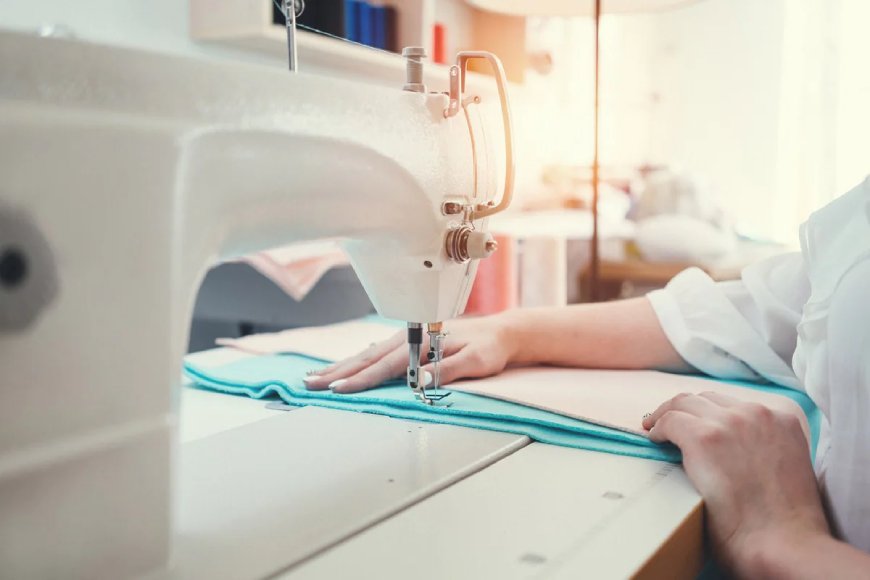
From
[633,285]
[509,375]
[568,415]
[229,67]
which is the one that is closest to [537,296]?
[633,285]

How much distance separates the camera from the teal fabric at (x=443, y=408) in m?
0.66

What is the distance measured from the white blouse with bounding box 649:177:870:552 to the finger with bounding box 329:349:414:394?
0.33 metres

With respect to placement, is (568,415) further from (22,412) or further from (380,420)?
(22,412)

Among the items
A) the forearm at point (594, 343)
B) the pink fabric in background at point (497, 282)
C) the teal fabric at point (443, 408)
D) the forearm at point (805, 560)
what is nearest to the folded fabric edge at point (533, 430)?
the teal fabric at point (443, 408)

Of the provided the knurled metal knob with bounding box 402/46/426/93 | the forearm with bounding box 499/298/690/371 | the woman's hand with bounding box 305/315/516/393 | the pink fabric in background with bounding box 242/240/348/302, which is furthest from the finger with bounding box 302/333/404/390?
the pink fabric in background with bounding box 242/240/348/302

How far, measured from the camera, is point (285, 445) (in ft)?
2.15

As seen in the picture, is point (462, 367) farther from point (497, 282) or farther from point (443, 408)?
point (497, 282)

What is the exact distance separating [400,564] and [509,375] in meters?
0.46

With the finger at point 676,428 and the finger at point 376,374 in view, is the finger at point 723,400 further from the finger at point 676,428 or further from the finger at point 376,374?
the finger at point 376,374

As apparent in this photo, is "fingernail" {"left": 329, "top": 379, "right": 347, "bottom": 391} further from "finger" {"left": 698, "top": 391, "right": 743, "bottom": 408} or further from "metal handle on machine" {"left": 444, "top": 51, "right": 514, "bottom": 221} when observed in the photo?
"finger" {"left": 698, "top": 391, "right": 743, "bottom": 408}

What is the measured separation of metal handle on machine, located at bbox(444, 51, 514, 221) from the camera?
0.71m

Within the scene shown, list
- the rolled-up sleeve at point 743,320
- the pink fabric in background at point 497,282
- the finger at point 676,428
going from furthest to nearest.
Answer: the pink fabric in background at point 497,282, the rolled-up sleeve at point 743,320, the finger at point 676,428

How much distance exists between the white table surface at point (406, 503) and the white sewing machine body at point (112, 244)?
73 mm

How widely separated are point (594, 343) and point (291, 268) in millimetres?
640
